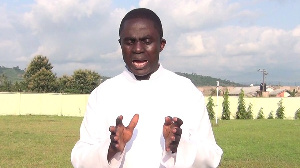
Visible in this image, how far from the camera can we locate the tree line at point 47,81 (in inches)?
1805

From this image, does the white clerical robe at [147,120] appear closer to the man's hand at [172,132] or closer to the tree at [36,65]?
the man's hand at [172,132]

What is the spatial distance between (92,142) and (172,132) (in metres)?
0.47

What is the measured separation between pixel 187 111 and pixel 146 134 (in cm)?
22

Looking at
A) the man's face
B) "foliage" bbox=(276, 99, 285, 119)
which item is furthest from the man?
"foliage" bbox=(276, 99, 285, 119)

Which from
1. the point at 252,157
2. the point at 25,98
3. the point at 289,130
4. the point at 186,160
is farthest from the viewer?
the point at 25,98

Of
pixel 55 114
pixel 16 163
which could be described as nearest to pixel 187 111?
pixel 16 163

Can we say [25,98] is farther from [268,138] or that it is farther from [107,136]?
[107,136]

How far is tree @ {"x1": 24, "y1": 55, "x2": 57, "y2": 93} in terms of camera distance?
4566 centimetres

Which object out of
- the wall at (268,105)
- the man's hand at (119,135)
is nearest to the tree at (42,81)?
the wall at (268,105)

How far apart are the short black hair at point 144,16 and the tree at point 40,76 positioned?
145ft

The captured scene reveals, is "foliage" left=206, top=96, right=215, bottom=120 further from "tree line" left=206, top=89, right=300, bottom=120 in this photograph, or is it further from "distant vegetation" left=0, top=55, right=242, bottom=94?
"distant vegetation" left=0, top=55, right=242, bottom=94

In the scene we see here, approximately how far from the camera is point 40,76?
45438 millimetres

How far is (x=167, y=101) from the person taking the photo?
2.23 metres

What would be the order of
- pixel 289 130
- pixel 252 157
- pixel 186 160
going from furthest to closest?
pixel 289 130 → pixel 252 157 → pixel 186 160
